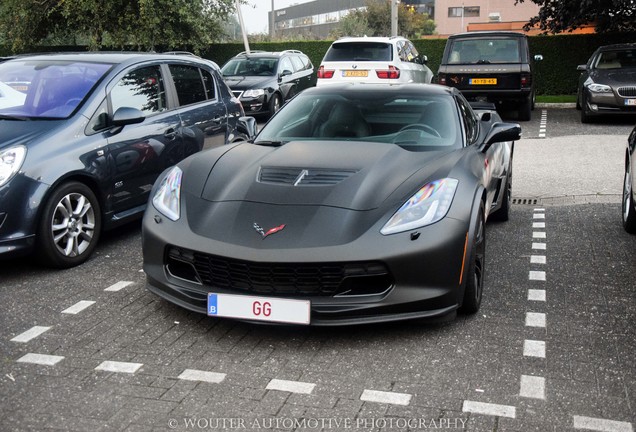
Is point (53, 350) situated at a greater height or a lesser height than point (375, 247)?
lesser

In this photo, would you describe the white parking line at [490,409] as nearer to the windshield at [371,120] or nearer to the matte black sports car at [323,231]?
the matte black sports car at [323,231]

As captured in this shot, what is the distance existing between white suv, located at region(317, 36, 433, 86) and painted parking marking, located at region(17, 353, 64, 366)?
41.5ft

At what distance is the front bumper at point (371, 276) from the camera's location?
409 cm

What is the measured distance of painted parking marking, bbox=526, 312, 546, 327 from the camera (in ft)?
15.0

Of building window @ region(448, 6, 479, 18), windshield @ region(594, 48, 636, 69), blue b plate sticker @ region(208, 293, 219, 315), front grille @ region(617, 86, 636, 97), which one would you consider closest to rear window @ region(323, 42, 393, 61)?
windshield @ region(594, 48, 636, 69)

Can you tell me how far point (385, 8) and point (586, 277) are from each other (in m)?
65.9

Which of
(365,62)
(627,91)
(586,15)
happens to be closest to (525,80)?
(627,91)

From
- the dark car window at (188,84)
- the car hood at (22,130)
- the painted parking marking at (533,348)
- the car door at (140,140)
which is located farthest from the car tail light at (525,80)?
the painted parking marking at (533,348)

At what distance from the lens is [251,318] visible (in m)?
4.16

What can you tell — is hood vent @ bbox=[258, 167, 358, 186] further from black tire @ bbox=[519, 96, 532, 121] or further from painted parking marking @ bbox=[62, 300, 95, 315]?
black tire @ bbox=[519, 96, 532, 121]

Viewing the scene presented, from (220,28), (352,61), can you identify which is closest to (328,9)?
(220,28)

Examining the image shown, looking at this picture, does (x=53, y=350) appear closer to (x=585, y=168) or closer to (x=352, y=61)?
(x=585, y=168)

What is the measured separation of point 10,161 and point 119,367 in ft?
7.50

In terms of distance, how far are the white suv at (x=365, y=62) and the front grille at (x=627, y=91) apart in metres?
4.15
